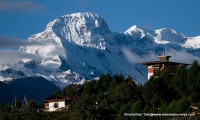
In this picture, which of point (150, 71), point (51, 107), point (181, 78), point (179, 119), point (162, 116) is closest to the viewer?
point (179, 119)

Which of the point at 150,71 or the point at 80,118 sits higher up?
the point at 150,71

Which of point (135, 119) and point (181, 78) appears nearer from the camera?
point (135, 119)

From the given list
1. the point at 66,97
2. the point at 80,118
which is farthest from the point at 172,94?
the point at 66,97

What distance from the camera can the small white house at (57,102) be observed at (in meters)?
133

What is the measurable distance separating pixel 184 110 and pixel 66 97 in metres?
50.3

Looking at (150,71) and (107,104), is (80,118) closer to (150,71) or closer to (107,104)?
(107,104)

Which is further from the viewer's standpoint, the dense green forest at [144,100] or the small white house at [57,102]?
the small white house at [57,102]

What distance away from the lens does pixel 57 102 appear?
450ft

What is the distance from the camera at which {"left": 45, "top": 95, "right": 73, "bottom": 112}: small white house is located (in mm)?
133125

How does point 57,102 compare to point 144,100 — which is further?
point 57,102

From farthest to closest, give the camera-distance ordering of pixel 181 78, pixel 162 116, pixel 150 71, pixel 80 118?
pixel 150 71 < pixel 181 78 < pixel 80 118 < pixel 162 116

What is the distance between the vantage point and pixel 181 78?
10312 cm

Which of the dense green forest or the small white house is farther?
the small white house

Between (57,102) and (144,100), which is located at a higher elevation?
(57,102)
